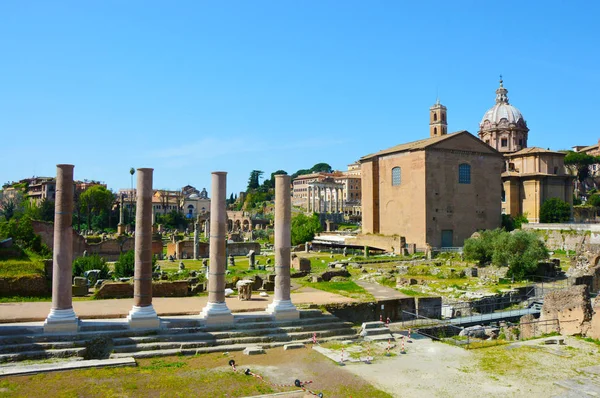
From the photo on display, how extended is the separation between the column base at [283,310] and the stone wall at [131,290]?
503 cm

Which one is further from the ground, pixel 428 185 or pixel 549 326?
pixel 428 185

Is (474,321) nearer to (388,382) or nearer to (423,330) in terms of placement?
(423,330)

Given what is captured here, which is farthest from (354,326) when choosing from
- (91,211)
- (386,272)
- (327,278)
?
(91,211)

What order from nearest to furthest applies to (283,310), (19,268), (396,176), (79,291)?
(283,310) < (19,268) < (79,291) < (396,176)

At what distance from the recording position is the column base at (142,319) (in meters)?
12.0

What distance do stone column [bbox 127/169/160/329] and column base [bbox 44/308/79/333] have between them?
47.1 inches

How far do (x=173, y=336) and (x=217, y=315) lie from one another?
1259mm

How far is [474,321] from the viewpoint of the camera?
1805 centimetres

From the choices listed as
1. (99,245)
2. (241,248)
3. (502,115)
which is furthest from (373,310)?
(502,115)

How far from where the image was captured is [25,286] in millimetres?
16016

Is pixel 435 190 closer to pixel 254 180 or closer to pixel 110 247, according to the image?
pixel 110 247

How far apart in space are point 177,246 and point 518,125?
163 ft

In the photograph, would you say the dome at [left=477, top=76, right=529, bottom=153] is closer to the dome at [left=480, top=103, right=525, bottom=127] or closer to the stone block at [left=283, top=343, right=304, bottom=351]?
the dome at [left=480, top=103, right=525, bottom=127]

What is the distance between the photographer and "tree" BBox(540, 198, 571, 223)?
54688 millimetres
